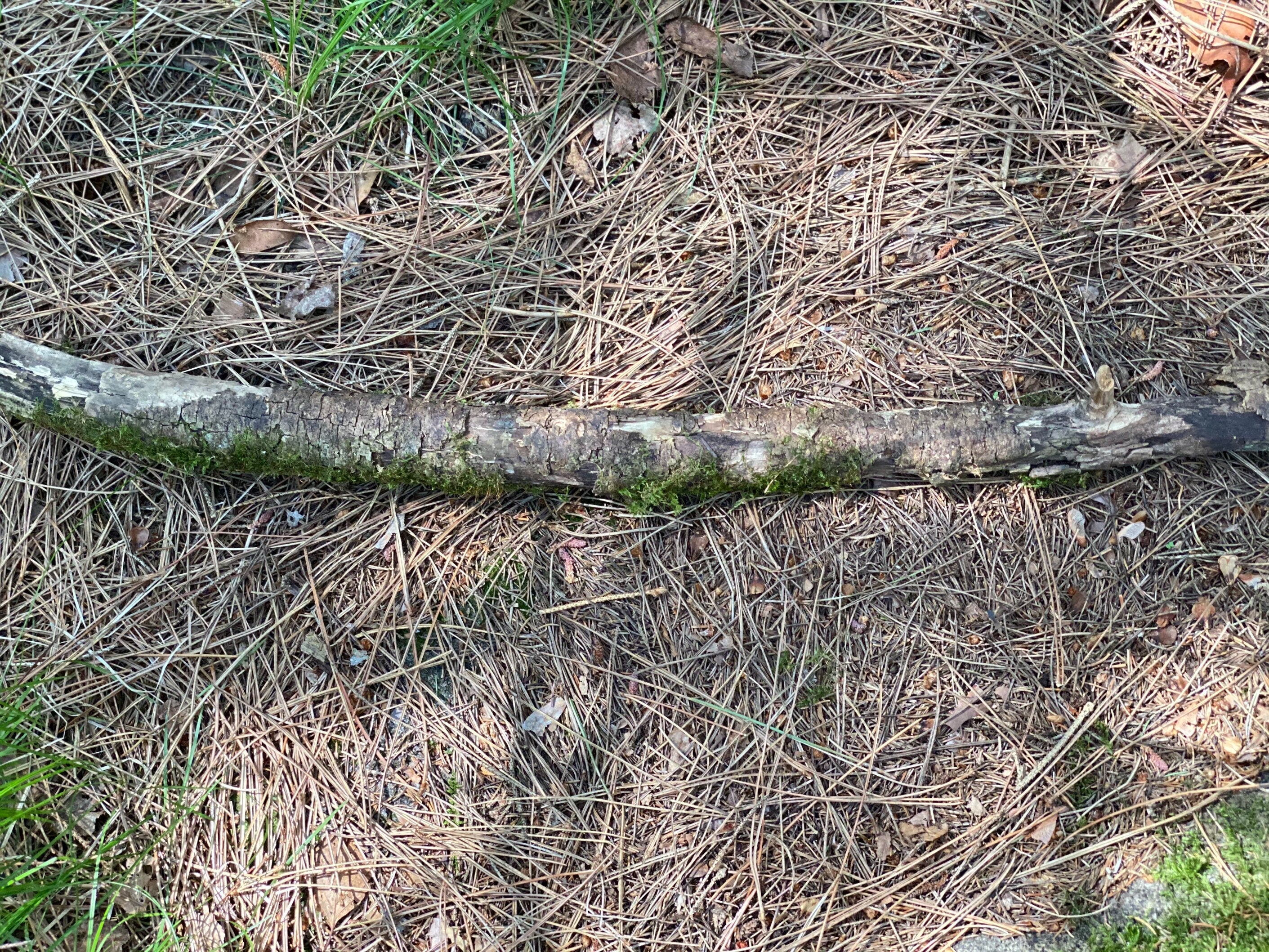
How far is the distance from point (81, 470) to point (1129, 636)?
289 centimetres

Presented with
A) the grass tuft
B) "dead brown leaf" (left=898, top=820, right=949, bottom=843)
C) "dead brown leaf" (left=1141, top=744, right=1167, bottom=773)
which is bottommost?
the grass tuft

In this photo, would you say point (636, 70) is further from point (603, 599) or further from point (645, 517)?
point (603, 599)

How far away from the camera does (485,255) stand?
7.18 feet

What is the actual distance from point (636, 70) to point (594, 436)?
108 cm

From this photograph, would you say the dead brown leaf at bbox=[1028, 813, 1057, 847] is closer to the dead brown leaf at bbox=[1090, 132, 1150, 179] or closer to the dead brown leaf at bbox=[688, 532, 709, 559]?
the dead brown leaf at bbox=[688, 532, 709, 559]

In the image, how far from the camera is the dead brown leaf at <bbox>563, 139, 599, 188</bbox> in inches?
87.2

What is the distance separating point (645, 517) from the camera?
2.09 metres

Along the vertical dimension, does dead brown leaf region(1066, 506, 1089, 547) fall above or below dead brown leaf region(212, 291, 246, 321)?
below

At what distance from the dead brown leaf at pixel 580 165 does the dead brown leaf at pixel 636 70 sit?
0.68 feet

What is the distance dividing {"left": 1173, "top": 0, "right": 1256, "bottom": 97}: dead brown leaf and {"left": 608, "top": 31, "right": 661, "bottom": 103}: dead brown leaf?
1504mm

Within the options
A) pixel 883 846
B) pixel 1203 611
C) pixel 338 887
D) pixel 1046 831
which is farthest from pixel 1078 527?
pixel 338 887

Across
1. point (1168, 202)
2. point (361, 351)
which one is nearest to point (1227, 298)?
point (1168, 202)

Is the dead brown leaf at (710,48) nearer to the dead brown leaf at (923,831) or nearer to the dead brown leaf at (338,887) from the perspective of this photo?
the dead brown leaf at (923,831)

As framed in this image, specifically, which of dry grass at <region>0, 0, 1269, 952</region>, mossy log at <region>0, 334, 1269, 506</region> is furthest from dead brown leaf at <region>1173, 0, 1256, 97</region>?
mossy log at <region>0, 334, 1269, 506</region>
